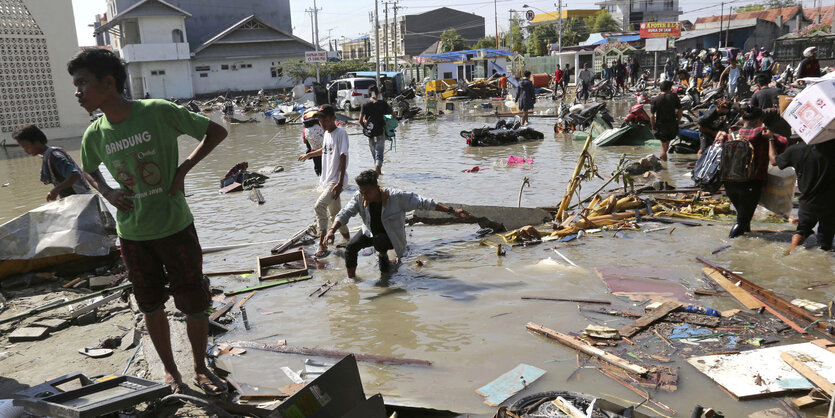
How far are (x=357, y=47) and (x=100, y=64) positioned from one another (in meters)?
121

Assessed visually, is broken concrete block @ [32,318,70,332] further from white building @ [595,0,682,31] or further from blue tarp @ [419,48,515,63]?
white building @ [595,0,682,31]

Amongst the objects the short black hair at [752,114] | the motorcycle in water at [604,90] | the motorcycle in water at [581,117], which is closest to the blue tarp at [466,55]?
the motorcycle in water at [604,90]

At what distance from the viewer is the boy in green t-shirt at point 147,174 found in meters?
3.40

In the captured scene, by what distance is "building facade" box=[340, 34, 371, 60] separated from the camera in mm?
110119

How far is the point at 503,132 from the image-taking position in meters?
17.0

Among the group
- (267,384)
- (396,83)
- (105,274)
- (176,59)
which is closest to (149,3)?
(176,59)

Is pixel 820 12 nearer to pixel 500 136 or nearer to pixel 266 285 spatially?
pixel 500 136

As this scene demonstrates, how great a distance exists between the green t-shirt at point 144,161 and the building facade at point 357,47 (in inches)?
4273

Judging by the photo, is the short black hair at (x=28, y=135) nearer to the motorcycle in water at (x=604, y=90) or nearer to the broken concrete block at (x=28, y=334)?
the broken concrete block at (x=28, y=334)

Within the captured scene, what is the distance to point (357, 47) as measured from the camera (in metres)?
120

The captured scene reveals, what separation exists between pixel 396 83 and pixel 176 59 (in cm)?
2505

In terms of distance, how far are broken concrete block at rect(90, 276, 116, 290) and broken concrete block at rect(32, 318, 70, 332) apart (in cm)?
90

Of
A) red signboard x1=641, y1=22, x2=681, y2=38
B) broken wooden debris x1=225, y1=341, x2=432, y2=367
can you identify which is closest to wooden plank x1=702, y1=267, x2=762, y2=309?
broken wooden debris x1=225, y1=341, x2=432, y2=367

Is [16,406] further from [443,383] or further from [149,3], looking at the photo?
[149,3]
